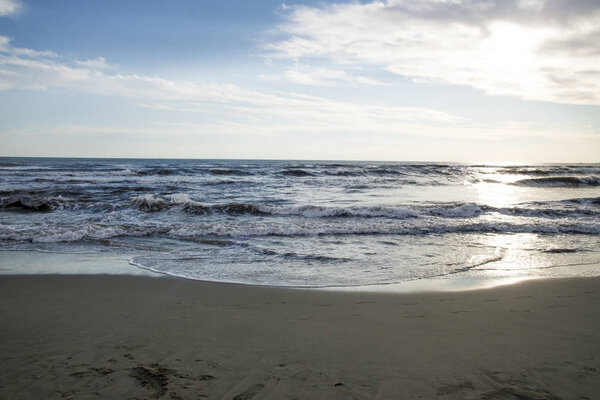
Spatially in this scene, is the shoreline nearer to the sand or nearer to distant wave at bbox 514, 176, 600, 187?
the sand

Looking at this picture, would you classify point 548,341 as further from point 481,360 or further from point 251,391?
point 251,391

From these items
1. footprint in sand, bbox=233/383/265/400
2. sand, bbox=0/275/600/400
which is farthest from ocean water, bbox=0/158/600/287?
footprint in sand, bbox=233/383/265/400

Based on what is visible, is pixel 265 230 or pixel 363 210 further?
pixel 363 210

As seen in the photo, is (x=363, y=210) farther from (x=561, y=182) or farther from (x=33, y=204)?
(x=561, y=182)

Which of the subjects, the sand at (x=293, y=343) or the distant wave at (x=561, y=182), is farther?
the distant wave at (x=561, y=182)

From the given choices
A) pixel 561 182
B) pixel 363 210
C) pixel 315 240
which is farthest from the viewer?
pixel 561 182

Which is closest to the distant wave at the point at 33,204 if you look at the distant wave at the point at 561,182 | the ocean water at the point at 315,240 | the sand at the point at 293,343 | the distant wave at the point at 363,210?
the ocean water at the point at 315,240

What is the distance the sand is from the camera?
2422 mm

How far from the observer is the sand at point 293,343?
7.95ft

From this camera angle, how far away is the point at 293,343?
10.1 feet

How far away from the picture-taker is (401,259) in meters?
6.46

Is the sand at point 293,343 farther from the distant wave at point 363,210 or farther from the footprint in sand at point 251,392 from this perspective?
the distant wave at point 363,210

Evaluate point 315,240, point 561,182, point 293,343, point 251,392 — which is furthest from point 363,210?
point 561,182

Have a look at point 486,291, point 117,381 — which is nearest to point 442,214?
point 486,291
